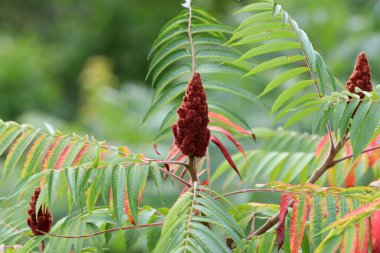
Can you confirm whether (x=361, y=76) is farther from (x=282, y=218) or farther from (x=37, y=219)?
(x=37, y=219)

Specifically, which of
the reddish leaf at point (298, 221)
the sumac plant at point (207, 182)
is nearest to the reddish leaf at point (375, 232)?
the sumac plant at point (207, 182)

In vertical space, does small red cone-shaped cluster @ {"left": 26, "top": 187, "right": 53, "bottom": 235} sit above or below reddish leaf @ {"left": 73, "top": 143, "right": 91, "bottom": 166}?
below

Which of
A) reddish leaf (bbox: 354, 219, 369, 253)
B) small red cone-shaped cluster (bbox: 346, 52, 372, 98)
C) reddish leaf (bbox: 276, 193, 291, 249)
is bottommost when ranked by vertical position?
reddish leaf (bbox: 354, 219, 369, 253)

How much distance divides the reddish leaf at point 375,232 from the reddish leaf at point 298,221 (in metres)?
0.13

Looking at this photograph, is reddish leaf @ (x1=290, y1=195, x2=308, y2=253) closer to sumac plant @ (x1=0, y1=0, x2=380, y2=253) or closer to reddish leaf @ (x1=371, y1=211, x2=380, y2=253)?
sumac plant @ (x1=0, y1=0, x2=380, y2=253)

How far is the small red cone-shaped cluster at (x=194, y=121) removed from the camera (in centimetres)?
148

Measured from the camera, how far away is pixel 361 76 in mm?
1546

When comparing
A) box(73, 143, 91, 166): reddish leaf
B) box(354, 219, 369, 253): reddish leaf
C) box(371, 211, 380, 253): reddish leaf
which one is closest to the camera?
box(354, 219, 369, 253): reddish leaf

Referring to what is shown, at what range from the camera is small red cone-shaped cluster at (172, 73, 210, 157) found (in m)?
1.48

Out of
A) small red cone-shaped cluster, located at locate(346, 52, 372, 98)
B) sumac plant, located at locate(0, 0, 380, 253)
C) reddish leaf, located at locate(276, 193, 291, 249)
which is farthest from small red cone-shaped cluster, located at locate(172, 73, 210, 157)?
small red cone-shaped cluster, located at locate(346, 52, 372, 98)

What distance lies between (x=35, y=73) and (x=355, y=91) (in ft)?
27.1

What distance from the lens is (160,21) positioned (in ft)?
41.5

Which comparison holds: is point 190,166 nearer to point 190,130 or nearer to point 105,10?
point 190,130

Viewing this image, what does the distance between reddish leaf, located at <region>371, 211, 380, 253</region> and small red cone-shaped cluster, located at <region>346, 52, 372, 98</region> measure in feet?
0.84
